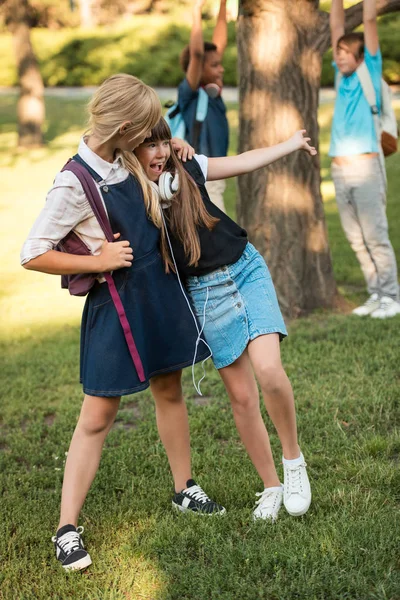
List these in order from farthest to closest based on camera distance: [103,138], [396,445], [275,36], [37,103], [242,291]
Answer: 1. [37,103]
2. [275,36]
3. [396,445]
4. [242,291]
5. [103,138]

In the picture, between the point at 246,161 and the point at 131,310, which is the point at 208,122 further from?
the point at 131,310

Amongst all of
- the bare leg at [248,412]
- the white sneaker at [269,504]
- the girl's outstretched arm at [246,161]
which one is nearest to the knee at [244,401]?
the bare leg at [248,412]

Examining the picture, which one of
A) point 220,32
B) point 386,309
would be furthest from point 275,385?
point 220,32

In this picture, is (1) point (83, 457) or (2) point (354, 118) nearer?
(1) point (83, 457)

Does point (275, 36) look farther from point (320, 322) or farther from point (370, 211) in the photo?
point (320, 322)

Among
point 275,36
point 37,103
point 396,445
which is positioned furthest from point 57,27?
point 396,445

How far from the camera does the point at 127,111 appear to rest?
2.96m

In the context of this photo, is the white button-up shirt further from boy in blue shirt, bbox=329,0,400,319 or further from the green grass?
boy in blue shirt, bbox=329,0,400,319

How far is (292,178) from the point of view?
20.5ft

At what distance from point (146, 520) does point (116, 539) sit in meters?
0.17

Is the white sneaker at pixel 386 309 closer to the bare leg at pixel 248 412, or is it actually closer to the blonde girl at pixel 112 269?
the bare leg at pixel 248 412

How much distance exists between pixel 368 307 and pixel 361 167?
106 cm

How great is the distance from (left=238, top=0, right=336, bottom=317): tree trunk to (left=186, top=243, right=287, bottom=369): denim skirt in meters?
3.02

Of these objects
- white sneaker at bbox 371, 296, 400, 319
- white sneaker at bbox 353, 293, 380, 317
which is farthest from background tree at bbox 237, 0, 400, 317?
white sneaker at bbox 371, 296, 400, 319
